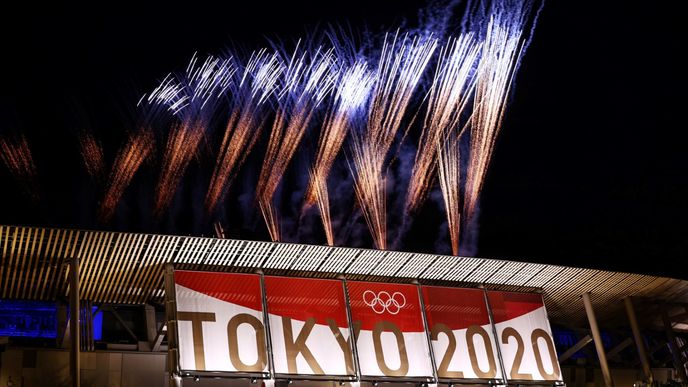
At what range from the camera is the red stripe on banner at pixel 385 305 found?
1653 centimetres

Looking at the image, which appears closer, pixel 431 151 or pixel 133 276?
A: pixel 133 276

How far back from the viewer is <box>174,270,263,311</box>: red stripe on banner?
15.1 meters

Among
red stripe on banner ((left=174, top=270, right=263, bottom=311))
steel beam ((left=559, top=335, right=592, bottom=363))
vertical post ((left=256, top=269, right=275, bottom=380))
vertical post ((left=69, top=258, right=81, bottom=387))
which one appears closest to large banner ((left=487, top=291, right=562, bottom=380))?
steel beam ((left=559, top=335, right=592, bottom=363))

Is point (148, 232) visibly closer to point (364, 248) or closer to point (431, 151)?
point (364, 248)

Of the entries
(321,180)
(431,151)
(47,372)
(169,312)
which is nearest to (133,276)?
(169,312)

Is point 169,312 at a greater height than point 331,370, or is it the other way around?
point 169,312

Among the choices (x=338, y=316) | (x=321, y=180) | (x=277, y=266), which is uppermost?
(x=321, y=180)

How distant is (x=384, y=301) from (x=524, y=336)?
3.74 metres

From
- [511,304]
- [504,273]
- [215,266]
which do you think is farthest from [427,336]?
[215,266]

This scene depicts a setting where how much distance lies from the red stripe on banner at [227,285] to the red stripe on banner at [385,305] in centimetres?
218

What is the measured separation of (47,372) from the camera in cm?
1587

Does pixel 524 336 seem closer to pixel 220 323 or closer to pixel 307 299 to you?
pixel 307 299

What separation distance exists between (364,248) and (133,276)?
15.6ft

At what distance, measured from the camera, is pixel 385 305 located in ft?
55.3
